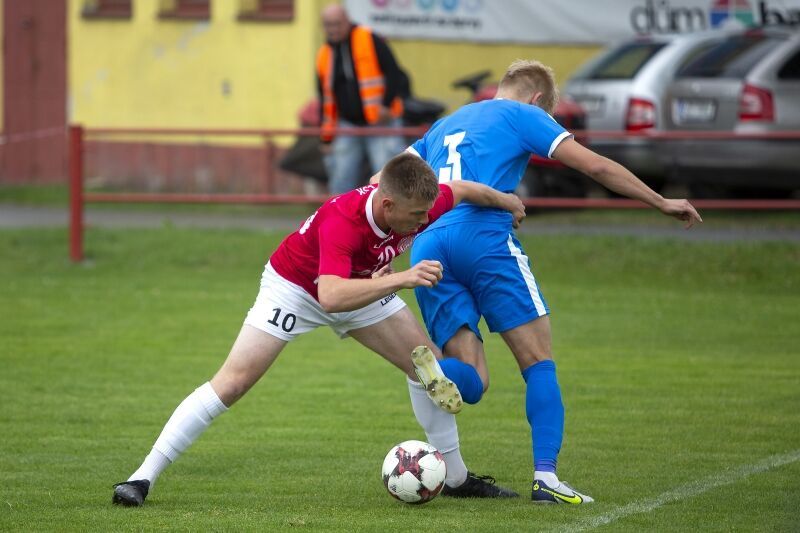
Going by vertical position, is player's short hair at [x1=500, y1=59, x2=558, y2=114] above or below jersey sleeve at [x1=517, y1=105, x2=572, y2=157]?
above

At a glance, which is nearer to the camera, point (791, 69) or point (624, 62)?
point (791, 69)

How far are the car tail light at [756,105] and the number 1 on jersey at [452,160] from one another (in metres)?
10.8

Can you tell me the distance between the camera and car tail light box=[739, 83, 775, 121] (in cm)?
1717

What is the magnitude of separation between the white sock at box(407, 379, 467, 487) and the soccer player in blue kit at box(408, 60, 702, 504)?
0.26 m

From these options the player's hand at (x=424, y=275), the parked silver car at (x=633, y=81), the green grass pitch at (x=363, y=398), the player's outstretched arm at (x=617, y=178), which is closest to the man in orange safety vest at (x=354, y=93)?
the green grass pitch at (x=363, y=398)

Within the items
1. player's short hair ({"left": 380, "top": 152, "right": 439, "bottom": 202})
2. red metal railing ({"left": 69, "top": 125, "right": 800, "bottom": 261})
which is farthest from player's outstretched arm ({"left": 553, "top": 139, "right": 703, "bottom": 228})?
red metal railing ({"left": 69, "top": 125, "right": 800, "bottom": 261})

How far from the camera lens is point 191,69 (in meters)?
22.8

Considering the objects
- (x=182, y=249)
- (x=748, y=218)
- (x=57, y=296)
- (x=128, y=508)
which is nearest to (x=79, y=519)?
(x=128, y=508)

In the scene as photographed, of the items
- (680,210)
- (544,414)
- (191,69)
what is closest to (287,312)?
(544,414)

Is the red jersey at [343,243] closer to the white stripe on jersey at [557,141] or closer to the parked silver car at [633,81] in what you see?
the white stripe on jersey at [557,141]

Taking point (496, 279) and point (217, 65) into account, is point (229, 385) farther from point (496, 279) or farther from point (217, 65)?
point (217, 65)

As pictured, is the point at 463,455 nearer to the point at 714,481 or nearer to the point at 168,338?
the point at 714,481

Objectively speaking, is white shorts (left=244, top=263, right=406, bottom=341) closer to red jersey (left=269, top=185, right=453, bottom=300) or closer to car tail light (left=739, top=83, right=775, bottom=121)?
red jersey (left=269, top=185, right=453, bottom=300)

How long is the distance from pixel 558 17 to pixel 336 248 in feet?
54.0
